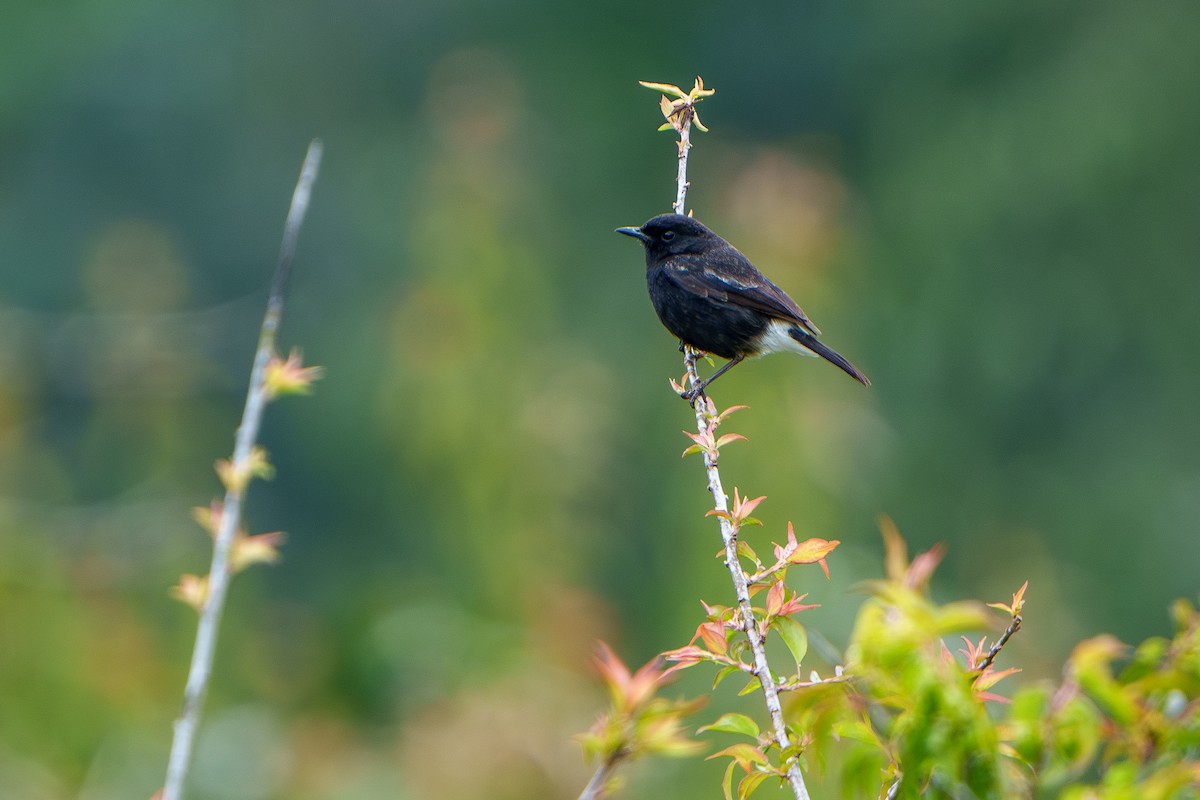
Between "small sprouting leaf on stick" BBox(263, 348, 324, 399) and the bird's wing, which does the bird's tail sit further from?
"small sprouting leaf on stick" BBox(263, 348, 324, 399)

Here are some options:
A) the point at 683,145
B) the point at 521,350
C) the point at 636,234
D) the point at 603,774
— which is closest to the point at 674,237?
the point at 636,234

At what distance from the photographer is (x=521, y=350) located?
1310cm

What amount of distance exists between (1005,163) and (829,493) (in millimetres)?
9308

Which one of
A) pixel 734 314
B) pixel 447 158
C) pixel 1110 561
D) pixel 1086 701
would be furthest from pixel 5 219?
pixel 1086 701

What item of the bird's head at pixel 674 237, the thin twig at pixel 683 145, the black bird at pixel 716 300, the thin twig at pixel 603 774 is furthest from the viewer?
the bird's head at pixel 674 237

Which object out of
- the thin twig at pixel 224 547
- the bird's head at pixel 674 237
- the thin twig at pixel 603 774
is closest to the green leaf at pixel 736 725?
the thin twig at pixel 603 774

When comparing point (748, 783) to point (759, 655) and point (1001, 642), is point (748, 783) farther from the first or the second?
point (1001, 642)

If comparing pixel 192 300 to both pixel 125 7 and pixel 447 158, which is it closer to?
pixel 447 158

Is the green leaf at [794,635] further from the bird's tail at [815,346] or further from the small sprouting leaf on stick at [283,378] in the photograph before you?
the bird's tail at [815,346]

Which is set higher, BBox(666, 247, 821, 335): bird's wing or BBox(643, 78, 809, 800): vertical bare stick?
BBox(666, 247, 821, 335): bird's wing

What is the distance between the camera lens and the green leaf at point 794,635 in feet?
7.05

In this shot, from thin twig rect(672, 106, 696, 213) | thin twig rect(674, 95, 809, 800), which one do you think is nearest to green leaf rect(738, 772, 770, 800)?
thin twig rect(674, 95, 809, 800)

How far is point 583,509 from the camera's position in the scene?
43.1 ft

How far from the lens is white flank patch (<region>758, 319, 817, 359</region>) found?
5574 mm
